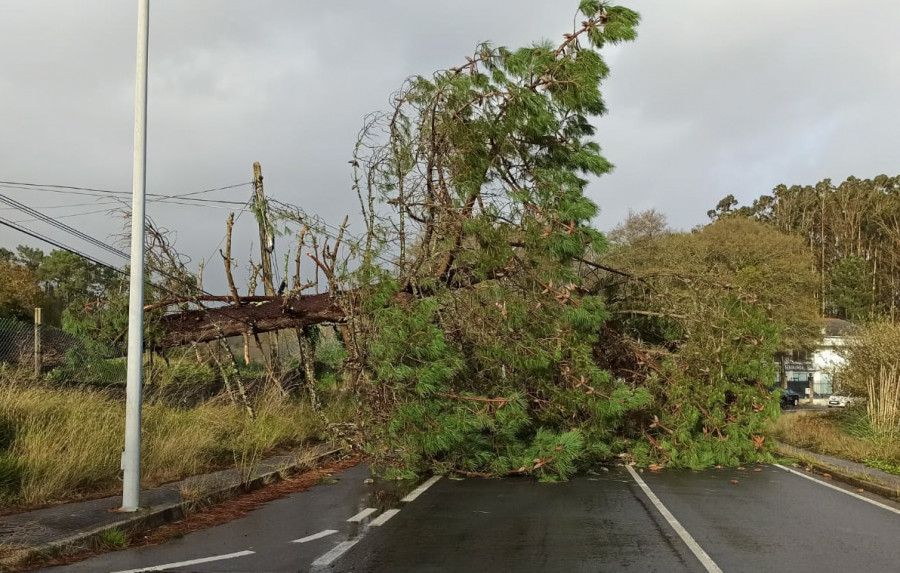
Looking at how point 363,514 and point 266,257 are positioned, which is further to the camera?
point 266,257

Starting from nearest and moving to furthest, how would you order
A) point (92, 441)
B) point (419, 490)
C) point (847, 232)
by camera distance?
point (92, 441) < point (419, 490) < point (847, 232)

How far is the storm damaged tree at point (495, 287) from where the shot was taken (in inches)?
482

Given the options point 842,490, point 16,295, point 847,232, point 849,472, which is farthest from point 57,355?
point 847,232

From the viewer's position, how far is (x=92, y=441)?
1076cm

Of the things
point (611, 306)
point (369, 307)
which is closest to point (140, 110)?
point (369, 307)

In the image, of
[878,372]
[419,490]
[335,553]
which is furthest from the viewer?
[878,372]

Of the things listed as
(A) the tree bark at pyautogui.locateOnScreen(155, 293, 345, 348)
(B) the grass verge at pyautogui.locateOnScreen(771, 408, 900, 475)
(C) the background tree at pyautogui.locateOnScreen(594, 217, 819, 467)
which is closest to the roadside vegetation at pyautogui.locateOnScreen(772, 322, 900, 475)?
(B) the grass verge at pyautogui.locateOnScreen(771, 408, 900, 475)

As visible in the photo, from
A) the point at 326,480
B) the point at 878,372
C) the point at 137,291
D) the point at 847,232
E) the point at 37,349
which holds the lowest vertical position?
the point at 326,480

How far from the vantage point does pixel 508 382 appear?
13344 mm

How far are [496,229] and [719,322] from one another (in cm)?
517

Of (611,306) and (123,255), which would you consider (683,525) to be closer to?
(611,306)

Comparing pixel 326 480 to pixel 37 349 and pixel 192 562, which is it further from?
pixel 192 562

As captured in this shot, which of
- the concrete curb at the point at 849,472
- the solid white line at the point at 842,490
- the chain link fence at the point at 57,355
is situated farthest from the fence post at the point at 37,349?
the concrete curb at the point at 849,472

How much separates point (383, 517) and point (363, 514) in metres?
0.36
